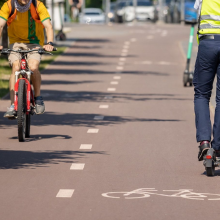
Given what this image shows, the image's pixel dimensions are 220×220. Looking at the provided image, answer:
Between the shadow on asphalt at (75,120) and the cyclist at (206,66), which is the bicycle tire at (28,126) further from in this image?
the cyclist at (206,66)

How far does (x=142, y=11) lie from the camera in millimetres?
64000

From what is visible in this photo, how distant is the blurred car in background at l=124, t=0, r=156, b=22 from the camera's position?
63.1 metres

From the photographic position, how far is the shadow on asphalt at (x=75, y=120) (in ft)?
38.5

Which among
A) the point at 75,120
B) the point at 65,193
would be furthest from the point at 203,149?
the point at 75,120

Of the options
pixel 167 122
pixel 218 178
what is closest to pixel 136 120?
pixel 167 122

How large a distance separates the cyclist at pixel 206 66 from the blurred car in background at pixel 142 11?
180 ft

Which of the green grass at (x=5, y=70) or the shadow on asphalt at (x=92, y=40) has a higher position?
the green grass at (x=5, y=70)

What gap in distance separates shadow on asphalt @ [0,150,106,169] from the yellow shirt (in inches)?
73.6

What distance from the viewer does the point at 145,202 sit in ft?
21.5

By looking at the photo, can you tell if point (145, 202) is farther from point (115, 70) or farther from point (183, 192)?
point (115, 70)

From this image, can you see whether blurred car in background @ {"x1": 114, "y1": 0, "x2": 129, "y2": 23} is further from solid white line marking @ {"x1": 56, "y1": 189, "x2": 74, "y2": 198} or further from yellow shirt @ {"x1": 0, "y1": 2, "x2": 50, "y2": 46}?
solid white line marking @ {"x1": 56, "y1": 189, "x2": 74, "y2": 198}

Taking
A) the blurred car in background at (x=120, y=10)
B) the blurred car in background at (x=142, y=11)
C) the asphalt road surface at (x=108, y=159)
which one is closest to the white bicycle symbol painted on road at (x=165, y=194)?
the asphalt road surface at (x=108, y=159)

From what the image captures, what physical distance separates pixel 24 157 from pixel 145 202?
2550 mm

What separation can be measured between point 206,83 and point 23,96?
289 cm
